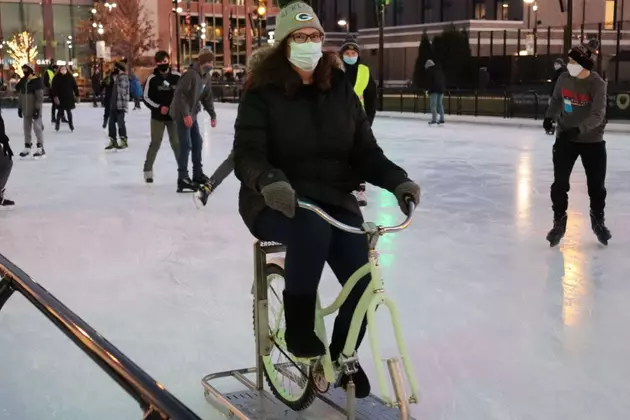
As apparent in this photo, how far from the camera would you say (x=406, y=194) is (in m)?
2.71

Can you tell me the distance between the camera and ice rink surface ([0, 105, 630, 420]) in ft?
11.1

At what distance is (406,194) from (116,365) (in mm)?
1511

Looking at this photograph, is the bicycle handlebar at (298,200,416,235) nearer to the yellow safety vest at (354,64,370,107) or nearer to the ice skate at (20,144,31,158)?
the yellow safety vest at (354,64,370,107)

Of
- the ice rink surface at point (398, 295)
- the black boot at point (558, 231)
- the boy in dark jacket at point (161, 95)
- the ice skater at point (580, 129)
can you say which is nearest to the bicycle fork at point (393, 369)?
the ice rink surface at point (398, 295)

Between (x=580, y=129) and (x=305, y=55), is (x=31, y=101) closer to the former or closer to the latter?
(x=580, y=129)

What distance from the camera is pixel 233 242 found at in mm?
6562

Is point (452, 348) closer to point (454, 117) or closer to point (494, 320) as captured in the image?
point (494, 320)

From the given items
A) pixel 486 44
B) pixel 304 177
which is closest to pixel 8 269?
pixel 304 177

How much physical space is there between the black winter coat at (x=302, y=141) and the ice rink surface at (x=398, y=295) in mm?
713

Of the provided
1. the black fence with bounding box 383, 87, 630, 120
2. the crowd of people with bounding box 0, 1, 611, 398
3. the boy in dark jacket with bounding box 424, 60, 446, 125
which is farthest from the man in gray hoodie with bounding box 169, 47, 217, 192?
the black fence with bounding box 383, 87, 630, 120

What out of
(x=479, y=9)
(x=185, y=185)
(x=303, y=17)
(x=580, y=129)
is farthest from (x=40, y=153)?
(x=479, y=9)

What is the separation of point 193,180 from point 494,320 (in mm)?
5587

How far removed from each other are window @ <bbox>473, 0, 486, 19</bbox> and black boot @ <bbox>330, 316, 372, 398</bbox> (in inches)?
1989

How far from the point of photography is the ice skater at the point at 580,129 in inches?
230
